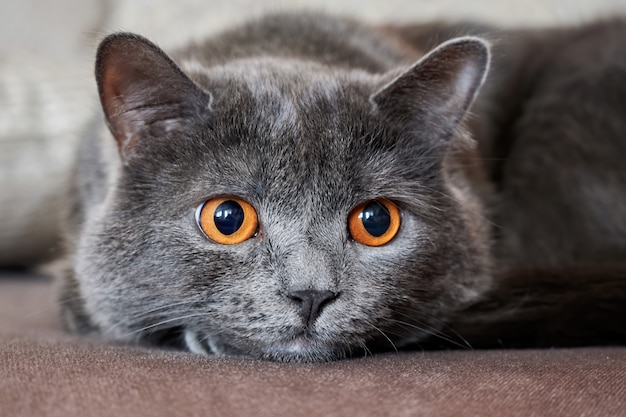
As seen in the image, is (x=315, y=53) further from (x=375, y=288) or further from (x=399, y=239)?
(x=375, y=288)

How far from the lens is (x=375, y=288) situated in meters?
1.08

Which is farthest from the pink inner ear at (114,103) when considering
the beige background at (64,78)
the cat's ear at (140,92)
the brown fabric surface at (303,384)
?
the beige background at (64,78)

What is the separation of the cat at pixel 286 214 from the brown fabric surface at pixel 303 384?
0.09 metres

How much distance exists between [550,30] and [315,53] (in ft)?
2.89

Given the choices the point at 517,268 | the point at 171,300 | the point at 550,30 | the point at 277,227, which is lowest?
the point at 517,268

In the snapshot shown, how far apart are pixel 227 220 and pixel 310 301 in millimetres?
194

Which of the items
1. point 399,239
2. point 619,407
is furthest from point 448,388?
point 399,239

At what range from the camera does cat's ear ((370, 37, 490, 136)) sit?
1.18 meters

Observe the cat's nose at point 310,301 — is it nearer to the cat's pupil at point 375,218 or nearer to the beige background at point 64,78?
the cat's pupil at point 375,218

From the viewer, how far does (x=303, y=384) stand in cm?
87

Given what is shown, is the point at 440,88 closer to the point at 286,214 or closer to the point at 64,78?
the point at 286,214

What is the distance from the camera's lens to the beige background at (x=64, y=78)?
2.12 m

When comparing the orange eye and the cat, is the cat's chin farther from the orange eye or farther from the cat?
the orange eye

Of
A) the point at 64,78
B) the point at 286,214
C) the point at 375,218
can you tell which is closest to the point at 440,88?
the point at 375,218
